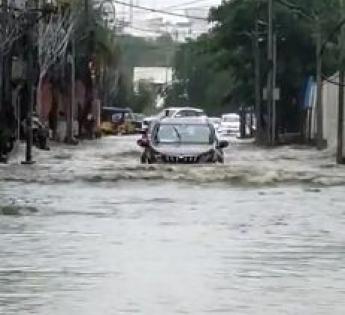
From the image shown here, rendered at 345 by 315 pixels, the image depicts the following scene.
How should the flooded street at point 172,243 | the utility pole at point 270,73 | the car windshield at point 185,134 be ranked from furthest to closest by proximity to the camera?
the utility pole at point 270,73
the car windshield at point 185,134
the flooded street at point 172,243

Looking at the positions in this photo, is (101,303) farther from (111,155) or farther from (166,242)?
(111,155)

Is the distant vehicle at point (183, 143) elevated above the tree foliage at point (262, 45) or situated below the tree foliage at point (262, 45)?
below

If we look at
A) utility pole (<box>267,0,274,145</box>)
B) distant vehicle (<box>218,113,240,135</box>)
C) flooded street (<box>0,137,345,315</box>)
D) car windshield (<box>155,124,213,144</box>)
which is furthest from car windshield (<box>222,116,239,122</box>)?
flooded street (<box>0,137,345,315</box>)

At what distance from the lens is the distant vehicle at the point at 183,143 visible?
100 ft

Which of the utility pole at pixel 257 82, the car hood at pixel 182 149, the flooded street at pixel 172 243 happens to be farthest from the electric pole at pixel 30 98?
the utility pole at pixel 257 82

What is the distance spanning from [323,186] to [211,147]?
6.03m

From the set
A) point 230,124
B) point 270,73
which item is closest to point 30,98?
point 270,73

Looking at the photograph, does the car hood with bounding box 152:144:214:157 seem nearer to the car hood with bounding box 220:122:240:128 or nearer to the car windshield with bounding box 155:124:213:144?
the car windshield with bounding box 155:124:213:144

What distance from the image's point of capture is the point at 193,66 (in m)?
116

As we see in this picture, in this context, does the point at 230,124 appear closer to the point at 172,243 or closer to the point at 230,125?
the point at 230,125

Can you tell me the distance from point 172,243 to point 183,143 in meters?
16.5

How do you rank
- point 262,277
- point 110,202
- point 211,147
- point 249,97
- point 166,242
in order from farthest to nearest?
point 249,97 < point 211,147 < point 110,202 < point 166,242 < point 262,277

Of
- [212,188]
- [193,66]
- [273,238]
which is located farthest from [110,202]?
[193,66]

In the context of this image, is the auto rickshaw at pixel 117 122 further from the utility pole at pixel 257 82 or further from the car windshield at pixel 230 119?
the utility pole at pixel 257 82
